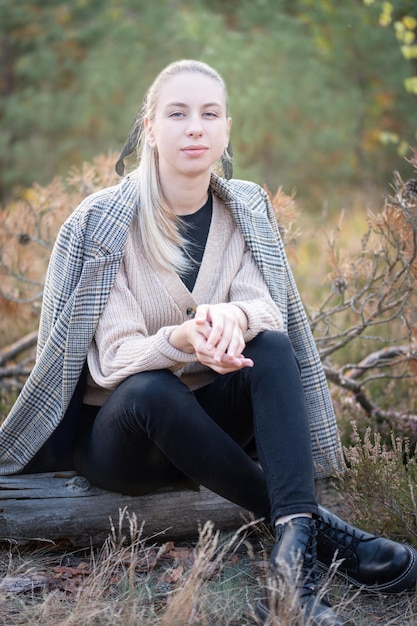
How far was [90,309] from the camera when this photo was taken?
7.87 feet

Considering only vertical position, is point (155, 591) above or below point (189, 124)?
below

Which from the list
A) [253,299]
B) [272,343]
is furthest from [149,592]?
[253,299]

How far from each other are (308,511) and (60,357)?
0.85m

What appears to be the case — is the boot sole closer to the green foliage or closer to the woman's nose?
the woman's nose

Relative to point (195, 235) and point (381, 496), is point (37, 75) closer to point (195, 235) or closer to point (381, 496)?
point (195, 235)

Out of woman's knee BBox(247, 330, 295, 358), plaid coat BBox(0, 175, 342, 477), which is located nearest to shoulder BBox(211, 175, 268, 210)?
plaid coat BBox(0, 175, 342, 477)

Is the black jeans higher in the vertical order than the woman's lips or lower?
lower

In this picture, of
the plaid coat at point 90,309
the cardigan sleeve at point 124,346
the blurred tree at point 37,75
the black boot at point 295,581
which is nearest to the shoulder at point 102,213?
the plaid coat at point 90,309

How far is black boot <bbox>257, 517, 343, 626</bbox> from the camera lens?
6.22 ft

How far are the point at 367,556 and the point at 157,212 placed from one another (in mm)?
1175

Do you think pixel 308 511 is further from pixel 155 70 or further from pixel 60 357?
pixel 155 70

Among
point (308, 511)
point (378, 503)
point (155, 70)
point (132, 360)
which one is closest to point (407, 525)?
point (378, 503)

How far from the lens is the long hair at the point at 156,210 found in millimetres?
2502

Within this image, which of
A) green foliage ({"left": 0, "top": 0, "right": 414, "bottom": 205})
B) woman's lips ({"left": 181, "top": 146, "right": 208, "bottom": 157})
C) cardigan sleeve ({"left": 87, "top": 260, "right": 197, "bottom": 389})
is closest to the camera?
cardigan sleeve ({"left": 87, "top": 260, "right": 197, "bottom": 389})
